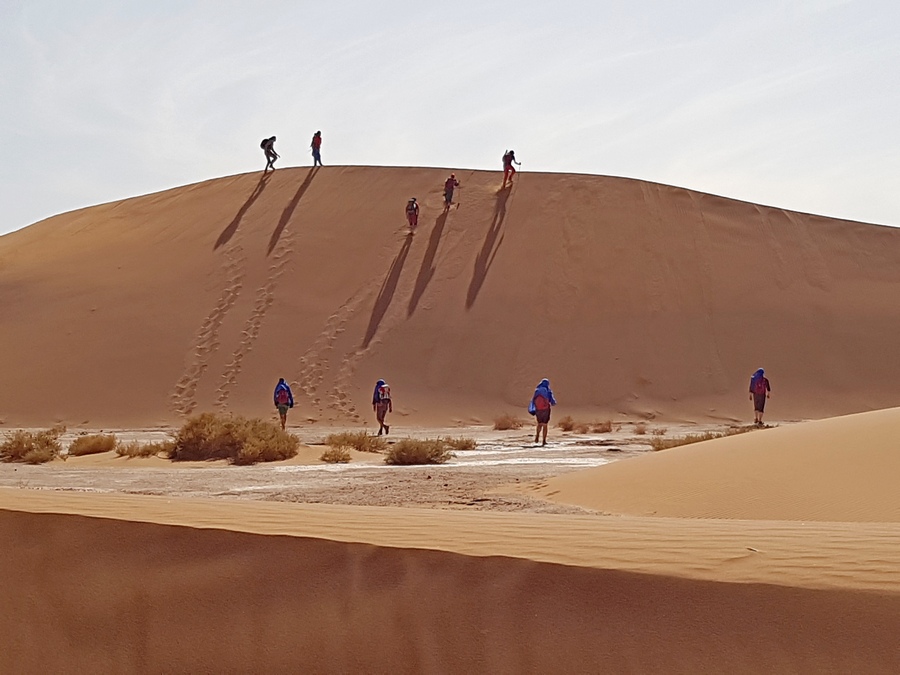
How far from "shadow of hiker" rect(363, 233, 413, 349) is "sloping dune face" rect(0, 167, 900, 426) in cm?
11

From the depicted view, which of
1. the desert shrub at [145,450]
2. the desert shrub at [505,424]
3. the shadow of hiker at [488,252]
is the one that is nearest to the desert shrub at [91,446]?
the desert shrub at [145,450]

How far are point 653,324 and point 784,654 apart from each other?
34.0m

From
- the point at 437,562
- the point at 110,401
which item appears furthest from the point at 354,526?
the point at 110,401

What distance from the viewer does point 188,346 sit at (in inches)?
1382

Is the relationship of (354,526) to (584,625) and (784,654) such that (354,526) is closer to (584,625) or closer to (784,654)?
(584,625)

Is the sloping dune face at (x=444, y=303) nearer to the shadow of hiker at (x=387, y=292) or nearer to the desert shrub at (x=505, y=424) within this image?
Result: the shadow of hiker at (x=387, y=292)

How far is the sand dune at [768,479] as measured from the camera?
9305 millimetres

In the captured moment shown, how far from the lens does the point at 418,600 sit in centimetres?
423

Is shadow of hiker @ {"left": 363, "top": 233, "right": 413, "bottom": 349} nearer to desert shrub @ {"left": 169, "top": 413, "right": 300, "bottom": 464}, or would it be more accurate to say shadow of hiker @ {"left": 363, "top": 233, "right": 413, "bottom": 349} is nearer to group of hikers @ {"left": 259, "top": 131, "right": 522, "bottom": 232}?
group of hikers @ {"left": 259, "top": 131, "right": 522, "bottom": 232}

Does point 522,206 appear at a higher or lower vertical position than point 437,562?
higher

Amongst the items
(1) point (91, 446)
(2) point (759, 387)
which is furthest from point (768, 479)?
(2) point (759, 387)

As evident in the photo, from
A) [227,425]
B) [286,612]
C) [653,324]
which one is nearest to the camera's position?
[286,612]

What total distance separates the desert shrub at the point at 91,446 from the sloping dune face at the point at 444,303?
10093 mm

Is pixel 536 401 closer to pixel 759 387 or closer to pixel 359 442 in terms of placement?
pixel 359 442
